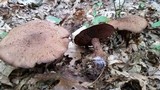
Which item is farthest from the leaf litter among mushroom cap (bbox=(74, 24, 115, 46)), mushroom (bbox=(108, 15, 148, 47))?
mushroom (bbox=(108, 15, 148, 47))

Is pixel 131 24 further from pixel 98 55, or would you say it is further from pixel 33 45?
pixel 33 45

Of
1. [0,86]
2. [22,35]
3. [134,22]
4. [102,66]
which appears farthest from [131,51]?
[0,86]

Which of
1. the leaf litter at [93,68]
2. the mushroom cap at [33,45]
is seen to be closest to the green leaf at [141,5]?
the leaf litter at [93,68]

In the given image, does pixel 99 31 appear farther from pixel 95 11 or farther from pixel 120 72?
pixel 95 11

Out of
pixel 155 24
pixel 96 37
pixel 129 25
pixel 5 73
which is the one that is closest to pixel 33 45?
pixel 5 73

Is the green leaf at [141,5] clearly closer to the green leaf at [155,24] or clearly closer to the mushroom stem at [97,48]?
the green leaf at [155,24]

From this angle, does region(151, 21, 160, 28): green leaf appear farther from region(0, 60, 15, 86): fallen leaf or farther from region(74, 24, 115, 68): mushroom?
region(0, 60, 15, 86): fallen leaf
